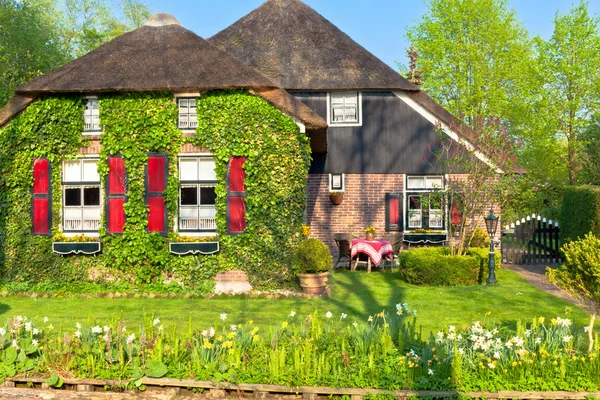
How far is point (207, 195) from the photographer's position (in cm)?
1187

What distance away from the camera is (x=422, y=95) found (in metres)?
16.1

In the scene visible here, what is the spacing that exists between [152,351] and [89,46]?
3076 cm

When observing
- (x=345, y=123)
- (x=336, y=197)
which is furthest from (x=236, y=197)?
(x=345, y=123)

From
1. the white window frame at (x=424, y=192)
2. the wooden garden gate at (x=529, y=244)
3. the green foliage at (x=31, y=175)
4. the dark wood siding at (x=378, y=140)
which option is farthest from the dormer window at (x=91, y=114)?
the wooden garden gate at (x=529, y=244)

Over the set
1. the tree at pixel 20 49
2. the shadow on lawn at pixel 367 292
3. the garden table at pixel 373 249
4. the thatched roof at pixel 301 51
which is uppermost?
the tree at pixel 20 49

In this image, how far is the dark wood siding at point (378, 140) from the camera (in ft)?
52.6

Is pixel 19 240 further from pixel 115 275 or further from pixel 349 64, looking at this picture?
pixel 349 64

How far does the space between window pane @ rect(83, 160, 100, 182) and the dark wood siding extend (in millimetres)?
6225

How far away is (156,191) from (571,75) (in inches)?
937

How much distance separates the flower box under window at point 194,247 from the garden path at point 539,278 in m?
6.30

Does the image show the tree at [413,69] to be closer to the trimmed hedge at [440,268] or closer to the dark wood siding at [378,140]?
the dark wood siding at [378,140]

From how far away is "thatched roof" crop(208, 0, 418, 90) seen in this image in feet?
52.3

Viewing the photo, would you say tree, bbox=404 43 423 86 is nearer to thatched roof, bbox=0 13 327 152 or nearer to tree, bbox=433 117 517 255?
tree, bbox=433 117 517 255

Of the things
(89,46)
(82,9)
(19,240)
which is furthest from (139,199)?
(82,9)
